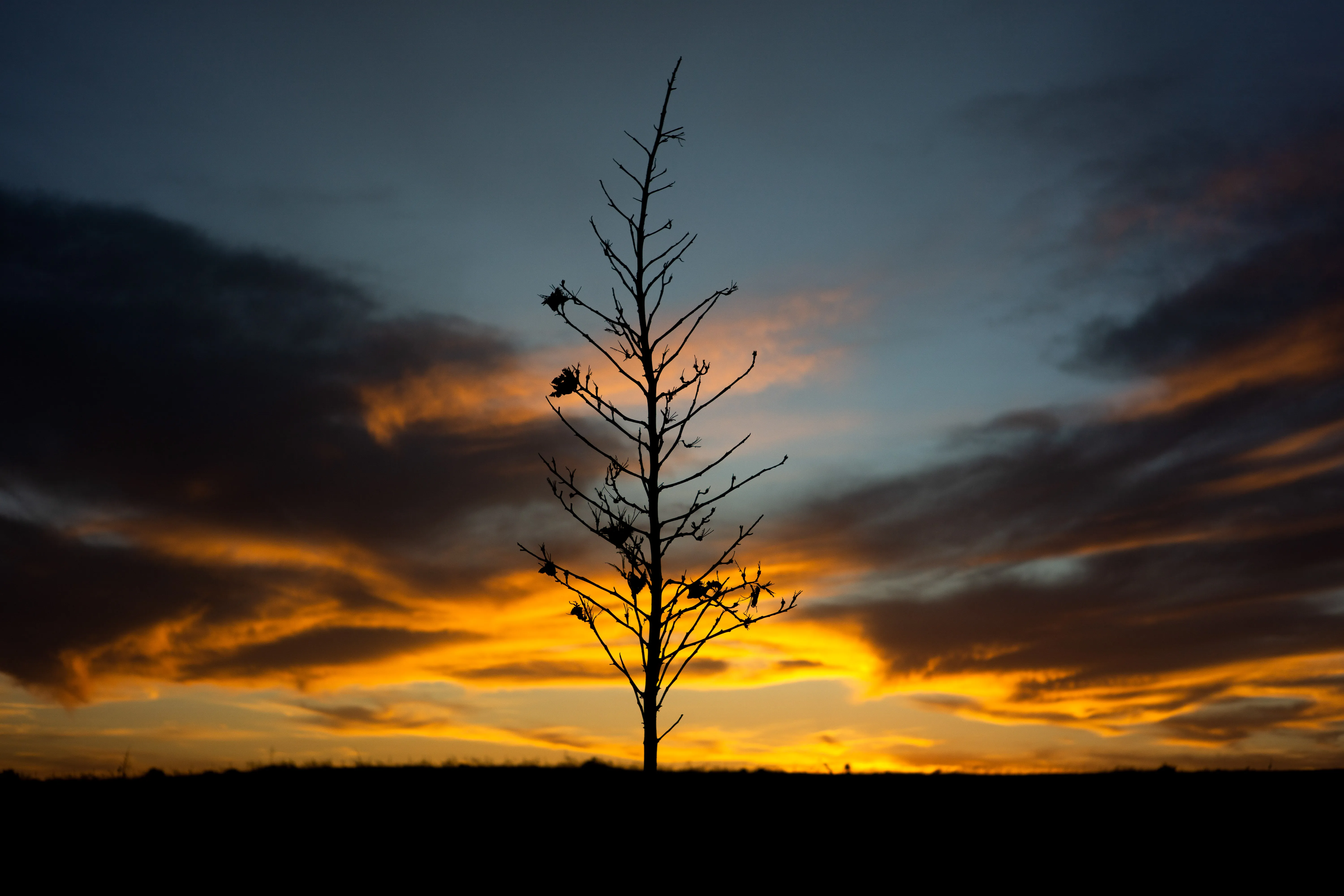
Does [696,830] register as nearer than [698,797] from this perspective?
Yes

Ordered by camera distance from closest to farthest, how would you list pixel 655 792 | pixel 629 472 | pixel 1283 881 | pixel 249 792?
pixel 1283 881 → pixel 655 792 → pixel 629 472 → pixel 249 792

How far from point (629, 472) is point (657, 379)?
1529mm

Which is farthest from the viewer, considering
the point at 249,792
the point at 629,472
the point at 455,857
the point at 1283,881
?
the point at 249,792

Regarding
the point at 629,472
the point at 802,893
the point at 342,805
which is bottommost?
the point at 802,893

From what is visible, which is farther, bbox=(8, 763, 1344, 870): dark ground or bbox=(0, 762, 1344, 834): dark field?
bbox=(0, 762, 1344, 834): dark field

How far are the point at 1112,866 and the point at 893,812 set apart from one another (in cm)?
348

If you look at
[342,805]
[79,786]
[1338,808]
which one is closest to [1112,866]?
[1338,808]

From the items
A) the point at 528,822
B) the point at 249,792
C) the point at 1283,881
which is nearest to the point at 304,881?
the point at 528,822

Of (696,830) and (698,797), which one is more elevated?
(698,797)

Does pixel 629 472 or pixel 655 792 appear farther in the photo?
pixel 629 472

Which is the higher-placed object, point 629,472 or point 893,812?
point 629,472

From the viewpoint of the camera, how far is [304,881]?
11.7 meters

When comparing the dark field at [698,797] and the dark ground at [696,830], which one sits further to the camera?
the dark field at [698,797]

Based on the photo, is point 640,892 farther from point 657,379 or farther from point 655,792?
point 657,379
